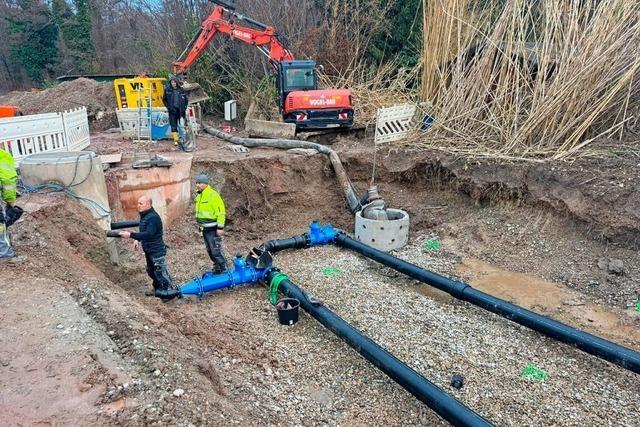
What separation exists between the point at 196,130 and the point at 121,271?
19.2 ft

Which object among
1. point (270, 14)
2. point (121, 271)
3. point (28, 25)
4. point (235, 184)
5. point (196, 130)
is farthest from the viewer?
point (28, 25)

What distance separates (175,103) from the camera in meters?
10.1

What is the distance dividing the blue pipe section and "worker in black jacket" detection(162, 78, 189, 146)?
16.3 feet

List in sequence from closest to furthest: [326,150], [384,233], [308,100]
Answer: [384,233]
[326,150]
[308,100]

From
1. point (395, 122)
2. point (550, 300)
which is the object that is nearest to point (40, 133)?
point (395, 122)

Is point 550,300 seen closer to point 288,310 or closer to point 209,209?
point 288,310

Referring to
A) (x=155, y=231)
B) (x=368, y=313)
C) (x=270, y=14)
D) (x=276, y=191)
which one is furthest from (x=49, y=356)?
(x=270, y=14)

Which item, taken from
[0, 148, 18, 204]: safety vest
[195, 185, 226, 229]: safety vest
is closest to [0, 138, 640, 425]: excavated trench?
[0, 148, 18, 204]: safety vest

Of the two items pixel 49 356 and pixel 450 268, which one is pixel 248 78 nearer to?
pixel 450 268

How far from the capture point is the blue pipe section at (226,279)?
6273 mm

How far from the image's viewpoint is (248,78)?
14750 mm

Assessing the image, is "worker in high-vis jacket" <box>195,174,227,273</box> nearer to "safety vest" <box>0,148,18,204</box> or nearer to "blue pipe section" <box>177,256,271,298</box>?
"blue pipe section" <box>177,256,271,298</box>

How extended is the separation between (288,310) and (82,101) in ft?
40.2

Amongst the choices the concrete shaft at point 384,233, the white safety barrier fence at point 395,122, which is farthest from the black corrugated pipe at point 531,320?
the white safety barrier fence at point 395,122
